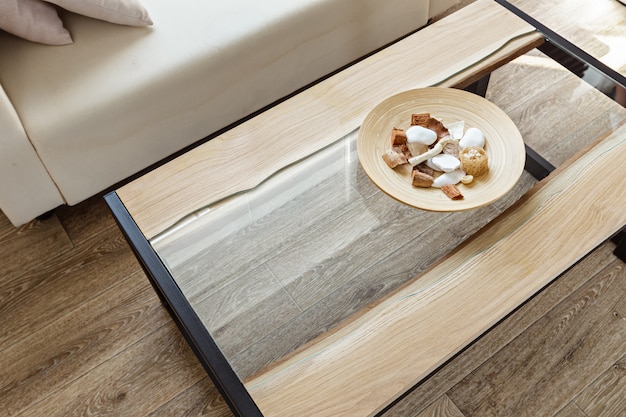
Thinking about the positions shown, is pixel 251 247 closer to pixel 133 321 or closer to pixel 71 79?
pixel 133 321

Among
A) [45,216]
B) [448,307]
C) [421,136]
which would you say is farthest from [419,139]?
[45,216]

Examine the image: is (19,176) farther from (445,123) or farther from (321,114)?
(445,123)

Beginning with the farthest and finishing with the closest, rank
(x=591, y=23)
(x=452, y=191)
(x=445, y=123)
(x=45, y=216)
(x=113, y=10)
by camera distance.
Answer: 1. (x=591, y=23)
2. (x=45, y=216)
3. (x=113, y=10)
4. (x=445, y=123)
5. (x=452, y=191)

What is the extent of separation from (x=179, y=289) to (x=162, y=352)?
1.35 ft

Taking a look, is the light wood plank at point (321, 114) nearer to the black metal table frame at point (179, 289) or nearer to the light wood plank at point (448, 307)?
the black metal table frame at point (179, 289)

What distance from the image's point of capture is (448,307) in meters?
1.08

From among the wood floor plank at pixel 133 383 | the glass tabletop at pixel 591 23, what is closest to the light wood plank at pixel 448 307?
the wood floor plank at pixel 133 383

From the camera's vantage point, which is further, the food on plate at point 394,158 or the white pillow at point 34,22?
the white pillow at point 34,22

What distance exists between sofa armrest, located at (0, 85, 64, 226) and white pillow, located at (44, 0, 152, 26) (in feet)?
0.84

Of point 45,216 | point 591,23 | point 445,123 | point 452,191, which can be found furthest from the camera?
point 591,23

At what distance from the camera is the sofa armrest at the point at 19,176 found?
140cm

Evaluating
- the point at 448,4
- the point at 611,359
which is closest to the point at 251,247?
the point at 611,359

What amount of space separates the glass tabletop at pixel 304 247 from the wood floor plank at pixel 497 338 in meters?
0.28

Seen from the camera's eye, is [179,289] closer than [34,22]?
Yes
